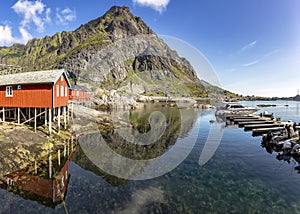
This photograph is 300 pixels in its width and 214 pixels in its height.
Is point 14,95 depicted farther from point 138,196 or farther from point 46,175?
point 138,196

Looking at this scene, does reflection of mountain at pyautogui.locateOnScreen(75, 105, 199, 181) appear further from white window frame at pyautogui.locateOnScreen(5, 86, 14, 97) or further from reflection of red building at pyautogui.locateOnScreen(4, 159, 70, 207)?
white window frame at pyautogui.locateOnScreen(5, 86, 14, 97)

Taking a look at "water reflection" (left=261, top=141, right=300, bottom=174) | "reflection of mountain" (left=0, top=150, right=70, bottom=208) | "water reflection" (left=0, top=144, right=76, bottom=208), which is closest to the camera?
"reflection of mountain" (left=0, top=150, right=70, bottom=208)

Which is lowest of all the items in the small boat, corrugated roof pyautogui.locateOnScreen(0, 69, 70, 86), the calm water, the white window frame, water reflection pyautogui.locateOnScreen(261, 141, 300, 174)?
the calm water

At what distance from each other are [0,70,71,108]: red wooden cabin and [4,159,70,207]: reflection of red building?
413 inches

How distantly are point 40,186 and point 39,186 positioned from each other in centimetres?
7

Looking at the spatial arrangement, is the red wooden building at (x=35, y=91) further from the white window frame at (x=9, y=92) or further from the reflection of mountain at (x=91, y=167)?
the reflection of mountain at (x=91, y=167)

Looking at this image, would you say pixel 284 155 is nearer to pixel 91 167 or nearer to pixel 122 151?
pixel 122 151

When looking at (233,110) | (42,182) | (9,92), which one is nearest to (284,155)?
(42,182)

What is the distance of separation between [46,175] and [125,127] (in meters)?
22.3

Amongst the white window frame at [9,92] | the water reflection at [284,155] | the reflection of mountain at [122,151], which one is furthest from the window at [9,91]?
the water reflection at [284,155]

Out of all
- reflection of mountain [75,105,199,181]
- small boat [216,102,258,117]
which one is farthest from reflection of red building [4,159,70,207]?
small boat [216,102,258,117]

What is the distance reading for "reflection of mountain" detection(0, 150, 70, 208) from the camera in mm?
12284

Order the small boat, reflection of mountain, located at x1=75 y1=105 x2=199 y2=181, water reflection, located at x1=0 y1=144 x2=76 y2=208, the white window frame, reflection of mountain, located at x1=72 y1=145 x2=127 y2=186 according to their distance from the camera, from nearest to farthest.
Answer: water reflection, located at x1=0 y1=144 x2=76 y2=208, reflection of mountain, located at x1=72 y1=145 x2=127 y2=186, reflection of mountain, located at x1=75 y1=105 x2=199 y2=181, the white window frame, the small boat

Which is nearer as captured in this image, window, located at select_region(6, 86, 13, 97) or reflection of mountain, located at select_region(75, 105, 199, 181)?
reflection of mountain, located at select_region(75, 105, 199, 181)
